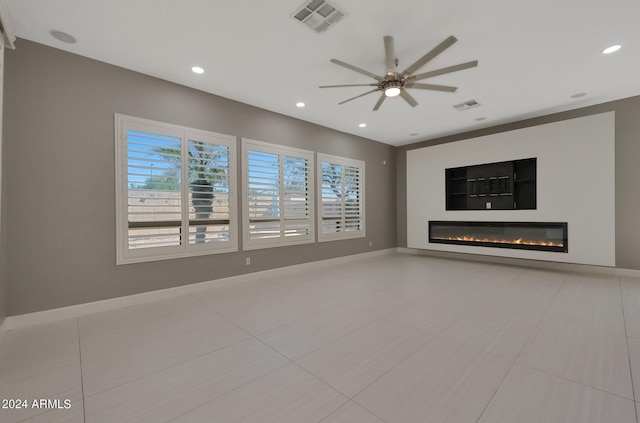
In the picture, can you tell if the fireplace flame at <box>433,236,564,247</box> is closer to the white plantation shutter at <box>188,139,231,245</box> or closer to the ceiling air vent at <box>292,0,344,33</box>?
the white plantation shutter at <box>188,139,231,245</box>

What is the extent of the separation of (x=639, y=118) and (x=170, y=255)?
7.56 metres

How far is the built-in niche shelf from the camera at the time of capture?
5.27m

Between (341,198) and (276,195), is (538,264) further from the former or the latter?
(276,195)

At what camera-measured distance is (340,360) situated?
196 cm

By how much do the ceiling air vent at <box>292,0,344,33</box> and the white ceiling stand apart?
0.05 m

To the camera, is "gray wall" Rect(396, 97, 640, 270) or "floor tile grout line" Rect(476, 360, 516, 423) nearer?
"floor tile grout line" Rect(476, 360, 516, 423)

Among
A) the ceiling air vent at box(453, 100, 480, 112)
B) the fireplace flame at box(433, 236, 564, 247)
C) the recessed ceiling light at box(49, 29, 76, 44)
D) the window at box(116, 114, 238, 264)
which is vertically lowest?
the fireplace flame at box(433, 236, 564, 247)

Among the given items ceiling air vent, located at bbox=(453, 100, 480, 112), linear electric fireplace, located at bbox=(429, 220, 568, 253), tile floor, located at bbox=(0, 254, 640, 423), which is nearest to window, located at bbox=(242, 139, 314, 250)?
tile floor, located at bbox=(0, 254, 640, 423)

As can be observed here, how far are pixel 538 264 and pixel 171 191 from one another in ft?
22.3

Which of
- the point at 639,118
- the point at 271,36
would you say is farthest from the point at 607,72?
the point at 271,36

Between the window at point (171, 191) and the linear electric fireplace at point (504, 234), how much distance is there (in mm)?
4846

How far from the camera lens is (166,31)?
2590 mm

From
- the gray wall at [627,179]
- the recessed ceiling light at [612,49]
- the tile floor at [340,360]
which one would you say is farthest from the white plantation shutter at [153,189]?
the gray wall at [627,179]

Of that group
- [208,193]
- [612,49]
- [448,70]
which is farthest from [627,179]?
[208,193]
